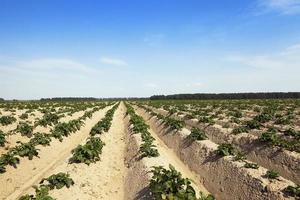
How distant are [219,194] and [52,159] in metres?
9.91

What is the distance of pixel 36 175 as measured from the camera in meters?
15.9

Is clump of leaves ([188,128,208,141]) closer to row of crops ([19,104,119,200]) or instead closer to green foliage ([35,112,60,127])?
row of crops ([19,104,119,200])

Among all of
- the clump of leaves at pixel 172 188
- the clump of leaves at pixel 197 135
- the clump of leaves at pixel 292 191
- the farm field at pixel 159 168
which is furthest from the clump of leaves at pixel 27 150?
the clump of leaves at pixel 292 191

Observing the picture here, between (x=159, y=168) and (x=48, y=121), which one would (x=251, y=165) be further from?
(x=48, y=121)

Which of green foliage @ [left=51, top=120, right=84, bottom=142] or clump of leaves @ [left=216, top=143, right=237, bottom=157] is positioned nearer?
clump of leaves @ [left=216, top=143, right=237, bottom=157]

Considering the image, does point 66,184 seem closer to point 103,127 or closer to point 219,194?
point 219,194

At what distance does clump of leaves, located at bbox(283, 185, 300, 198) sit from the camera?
1030 centimetres

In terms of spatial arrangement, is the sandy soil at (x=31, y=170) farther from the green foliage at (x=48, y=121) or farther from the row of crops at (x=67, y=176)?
the green foliage at (x=48, y=121)

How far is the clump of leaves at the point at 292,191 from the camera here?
10.3 metres

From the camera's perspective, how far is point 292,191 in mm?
10422

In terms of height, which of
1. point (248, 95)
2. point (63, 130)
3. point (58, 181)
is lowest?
point (248, 95)

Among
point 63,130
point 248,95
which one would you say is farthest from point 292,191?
point 248,95

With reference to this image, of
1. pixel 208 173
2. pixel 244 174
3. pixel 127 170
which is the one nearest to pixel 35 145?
pixel 127 170

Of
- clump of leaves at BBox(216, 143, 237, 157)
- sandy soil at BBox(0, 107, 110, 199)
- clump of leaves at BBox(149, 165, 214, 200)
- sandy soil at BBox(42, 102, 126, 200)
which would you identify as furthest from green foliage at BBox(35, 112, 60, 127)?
clump of leaves at BBox(149, 165, 214, 200)
